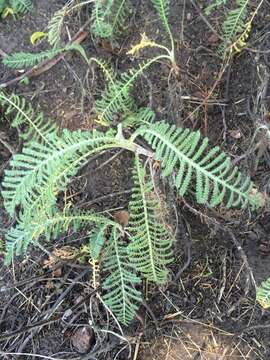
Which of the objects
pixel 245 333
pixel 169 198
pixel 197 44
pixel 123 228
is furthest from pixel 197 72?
pixel 245 333

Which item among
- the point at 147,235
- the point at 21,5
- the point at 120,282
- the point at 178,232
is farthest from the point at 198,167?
the point at 21,5

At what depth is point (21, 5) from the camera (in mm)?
2223

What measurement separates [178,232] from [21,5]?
1067mm

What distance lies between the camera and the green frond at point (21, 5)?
2.21 metres

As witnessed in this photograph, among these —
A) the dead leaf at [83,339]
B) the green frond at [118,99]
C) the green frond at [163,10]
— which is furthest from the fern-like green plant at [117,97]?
the dead leaf at [83,339]

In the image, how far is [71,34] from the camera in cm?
220

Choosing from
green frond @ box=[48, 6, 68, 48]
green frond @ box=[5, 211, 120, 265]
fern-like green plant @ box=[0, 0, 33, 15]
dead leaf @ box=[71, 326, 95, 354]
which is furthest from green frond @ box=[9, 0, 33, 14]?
dead leaf @ box=[71, 326, 95, 354]

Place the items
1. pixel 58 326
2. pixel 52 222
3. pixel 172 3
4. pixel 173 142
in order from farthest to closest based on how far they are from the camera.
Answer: pixel 172 3
pixel 58 326
pixel 52 222
pixel 173 142

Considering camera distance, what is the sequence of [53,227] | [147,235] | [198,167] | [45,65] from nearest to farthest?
[198,167], [147,235], [53,227], [45,65]

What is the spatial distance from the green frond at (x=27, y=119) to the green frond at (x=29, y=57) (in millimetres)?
119

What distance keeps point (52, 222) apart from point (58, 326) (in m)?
0.40

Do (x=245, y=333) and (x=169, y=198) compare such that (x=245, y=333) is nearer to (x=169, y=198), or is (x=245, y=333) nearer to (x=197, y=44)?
(x=169, y=198)

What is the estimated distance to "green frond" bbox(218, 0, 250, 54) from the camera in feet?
6.41

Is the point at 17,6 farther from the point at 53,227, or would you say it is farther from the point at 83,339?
the point at 83,339
